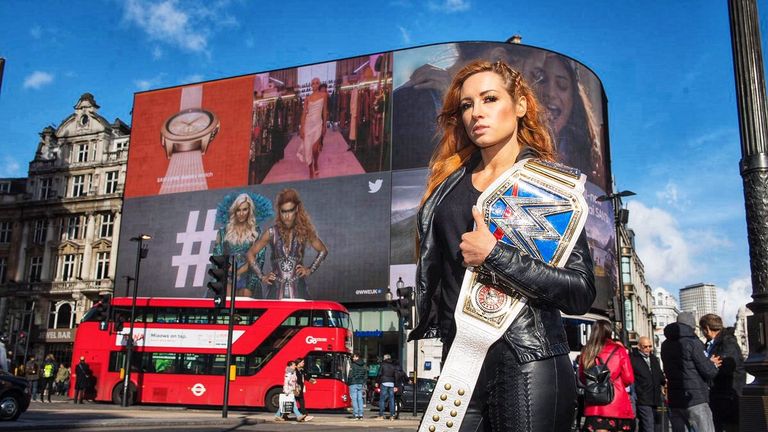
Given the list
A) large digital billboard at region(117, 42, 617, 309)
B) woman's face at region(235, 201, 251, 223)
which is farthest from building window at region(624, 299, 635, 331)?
woman's face at region(235, 201, 251, 223)

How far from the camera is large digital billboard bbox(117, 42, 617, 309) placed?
136 ft

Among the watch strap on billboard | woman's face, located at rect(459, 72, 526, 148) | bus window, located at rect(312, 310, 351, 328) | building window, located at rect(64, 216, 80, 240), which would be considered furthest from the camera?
building window, located at rect(64, 216, 80, 240)

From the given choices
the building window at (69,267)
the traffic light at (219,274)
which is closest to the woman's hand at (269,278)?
the building window at (69,267)

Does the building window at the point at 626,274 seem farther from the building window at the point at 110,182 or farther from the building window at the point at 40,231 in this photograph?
the building window at the point at 40,231

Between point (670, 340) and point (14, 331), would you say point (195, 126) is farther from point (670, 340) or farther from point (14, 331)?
point (670, 340)

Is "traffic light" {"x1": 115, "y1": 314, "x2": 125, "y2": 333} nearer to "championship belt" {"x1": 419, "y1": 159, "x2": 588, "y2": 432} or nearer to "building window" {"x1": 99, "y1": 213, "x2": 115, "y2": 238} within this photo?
"championship belt" {"x1": 419, "y1": 159, "x2": 588, "y2": 432}

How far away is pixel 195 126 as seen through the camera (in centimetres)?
4822

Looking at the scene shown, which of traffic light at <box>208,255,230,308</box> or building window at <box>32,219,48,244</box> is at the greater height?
building window at <box>32,219,48,244</box>

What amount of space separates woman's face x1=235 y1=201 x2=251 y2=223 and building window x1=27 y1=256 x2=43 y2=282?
18161 millimetres

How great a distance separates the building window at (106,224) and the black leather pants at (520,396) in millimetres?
52592

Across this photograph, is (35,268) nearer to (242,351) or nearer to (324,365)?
(242,351)

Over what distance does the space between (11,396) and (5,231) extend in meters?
45.2

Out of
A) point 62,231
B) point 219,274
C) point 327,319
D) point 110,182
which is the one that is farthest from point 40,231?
point 219,274

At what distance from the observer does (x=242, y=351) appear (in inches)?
875
